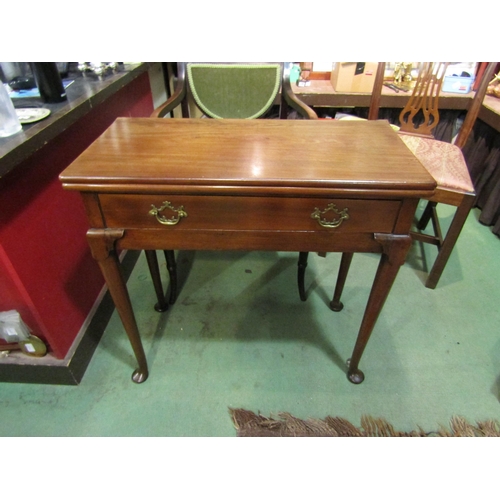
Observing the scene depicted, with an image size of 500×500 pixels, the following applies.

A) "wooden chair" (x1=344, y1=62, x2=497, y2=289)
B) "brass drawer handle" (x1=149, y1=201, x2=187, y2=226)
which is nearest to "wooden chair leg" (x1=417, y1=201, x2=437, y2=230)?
"wooden chair" (x1=344, y1=62, x2=497, y2=289)

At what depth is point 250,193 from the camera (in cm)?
69

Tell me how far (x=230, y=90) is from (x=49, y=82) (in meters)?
0.68

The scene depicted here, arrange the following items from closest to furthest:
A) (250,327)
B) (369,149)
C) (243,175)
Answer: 1. (243,175)
2. (369,149)
3. (250,327)

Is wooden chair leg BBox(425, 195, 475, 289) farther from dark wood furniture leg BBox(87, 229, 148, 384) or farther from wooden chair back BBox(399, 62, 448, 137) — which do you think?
dark wood furniture leg BBox(87, 229, 148, 384)

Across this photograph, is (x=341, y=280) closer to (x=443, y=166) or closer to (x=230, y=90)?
(x=443, y=166)

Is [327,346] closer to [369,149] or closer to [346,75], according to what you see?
[369,149]

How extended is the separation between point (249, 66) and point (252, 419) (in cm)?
132

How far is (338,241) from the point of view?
0.77 m

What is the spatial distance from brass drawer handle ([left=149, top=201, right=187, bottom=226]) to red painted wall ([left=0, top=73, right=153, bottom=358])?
1.33ft

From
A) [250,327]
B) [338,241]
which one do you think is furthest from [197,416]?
[338,241]

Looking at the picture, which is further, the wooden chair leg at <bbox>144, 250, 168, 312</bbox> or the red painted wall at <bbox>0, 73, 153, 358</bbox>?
the wooden chair leg at <bbox>144, 250, 168, 312</bbox>

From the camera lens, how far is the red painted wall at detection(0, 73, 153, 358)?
2.80 ft

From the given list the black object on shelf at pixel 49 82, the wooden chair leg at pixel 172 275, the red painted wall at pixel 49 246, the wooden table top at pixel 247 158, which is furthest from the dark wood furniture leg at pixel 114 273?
the black object on shelf at pixel 49 82

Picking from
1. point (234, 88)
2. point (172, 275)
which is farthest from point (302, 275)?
point (234, 88)
